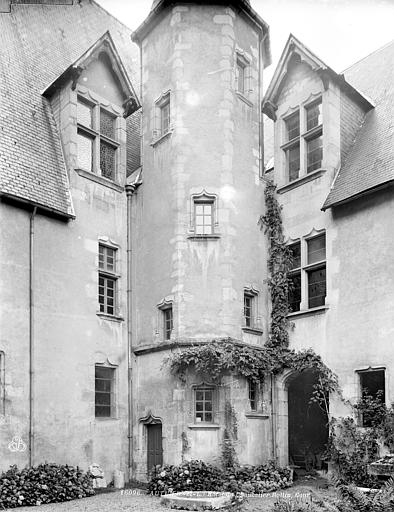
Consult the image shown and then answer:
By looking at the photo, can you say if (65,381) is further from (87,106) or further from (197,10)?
(197,10)

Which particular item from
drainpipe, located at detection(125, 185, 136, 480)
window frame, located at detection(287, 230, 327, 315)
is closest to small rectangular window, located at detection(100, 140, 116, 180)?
drainpipe, located at detection(125, 185, 136, 480)

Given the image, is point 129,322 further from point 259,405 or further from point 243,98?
point 243,98

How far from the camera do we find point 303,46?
1830 centimetres

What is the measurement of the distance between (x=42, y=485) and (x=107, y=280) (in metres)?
5.58

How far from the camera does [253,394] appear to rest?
55.4 ft

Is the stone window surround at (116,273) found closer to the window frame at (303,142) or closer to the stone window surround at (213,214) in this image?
the stone window surround at (213,214)

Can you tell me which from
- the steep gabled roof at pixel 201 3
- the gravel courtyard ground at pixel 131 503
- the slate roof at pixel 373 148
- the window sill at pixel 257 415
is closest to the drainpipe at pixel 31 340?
the gravel courtyard ground at pixel 131 503

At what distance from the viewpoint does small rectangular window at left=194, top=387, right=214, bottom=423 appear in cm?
1620

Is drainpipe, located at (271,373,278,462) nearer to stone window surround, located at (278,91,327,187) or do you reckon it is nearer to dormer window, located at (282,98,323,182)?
stone window surround, located at (278,91,327,187)

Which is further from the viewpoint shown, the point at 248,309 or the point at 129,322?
the point at 129,322

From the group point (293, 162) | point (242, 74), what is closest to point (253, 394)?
point (293, 162)

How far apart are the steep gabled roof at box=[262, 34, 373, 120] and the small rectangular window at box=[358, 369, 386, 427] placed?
25.0ft

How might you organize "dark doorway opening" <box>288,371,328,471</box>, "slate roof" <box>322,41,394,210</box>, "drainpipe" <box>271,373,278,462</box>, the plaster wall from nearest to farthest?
the plaster wall → "slate roof" <box>322,41,394,210</box> → "drainpipe" <box>271,373,278,462</box> → "dark doorway opening" <box>288,371,328,471</box>

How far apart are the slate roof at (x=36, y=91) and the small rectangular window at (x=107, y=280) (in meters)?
1.72
